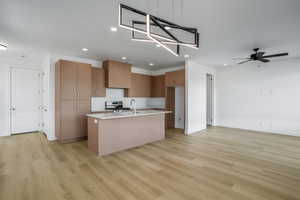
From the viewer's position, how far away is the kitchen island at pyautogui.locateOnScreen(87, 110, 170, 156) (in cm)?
323

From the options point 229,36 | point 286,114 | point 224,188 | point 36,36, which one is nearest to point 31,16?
point 36,36

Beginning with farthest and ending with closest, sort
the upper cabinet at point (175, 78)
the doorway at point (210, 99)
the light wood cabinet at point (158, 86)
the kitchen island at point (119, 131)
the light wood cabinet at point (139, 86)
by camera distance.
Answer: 1. the doorway at point (210, 99)
2. the light wood cabinet at point (158, 86)
3. the light wood cabinet at point (139, 86)
4. the upper cabinet at point (175, 78)
5. the kitchen island at point (119, 131)

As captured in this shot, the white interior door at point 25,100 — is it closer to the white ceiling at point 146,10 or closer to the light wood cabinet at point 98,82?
the white ceiling at point 146,10

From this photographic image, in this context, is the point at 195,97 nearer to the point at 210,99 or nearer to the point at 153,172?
the point at 210,99

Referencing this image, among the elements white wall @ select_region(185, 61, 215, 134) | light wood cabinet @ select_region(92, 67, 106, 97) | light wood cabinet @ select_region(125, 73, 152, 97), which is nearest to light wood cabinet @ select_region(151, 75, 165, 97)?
light wood cabinet @ select_region(125, 73, 152, 97)

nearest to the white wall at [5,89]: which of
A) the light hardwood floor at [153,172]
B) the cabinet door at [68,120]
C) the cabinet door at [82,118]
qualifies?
the light hardwood floor at [153,172]

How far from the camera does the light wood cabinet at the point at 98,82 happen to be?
15.8ft

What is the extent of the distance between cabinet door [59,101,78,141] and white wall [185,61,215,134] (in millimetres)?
3862

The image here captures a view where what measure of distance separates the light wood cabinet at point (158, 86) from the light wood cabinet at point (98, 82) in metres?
2.61

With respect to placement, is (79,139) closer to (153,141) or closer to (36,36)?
(153,141)

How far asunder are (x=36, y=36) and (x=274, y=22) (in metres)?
4.84

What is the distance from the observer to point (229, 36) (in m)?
3.10

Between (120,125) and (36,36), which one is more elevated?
(36,36)

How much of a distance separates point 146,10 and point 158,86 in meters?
4.60
